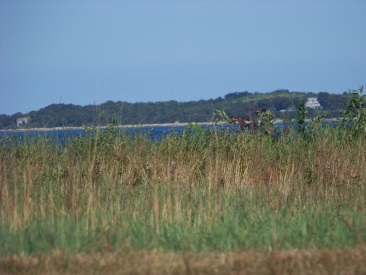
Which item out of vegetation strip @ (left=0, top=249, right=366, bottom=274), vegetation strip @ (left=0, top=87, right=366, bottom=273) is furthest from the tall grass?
vegetation strip @ (left=0, top=249, right=366, bottom=274)

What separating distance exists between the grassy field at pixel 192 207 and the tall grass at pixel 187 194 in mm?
25

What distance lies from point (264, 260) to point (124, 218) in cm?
233

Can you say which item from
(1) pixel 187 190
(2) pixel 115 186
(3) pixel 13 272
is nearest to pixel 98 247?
(3) pixel 13 272

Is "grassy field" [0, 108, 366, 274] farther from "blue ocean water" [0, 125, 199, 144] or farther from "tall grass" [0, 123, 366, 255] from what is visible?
"blue ocean water" [0, 125, 199, 144]

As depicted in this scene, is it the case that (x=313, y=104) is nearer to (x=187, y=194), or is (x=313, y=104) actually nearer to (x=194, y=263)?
(x=187, y=194)

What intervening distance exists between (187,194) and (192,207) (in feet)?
2.40

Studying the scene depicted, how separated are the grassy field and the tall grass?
25 mm

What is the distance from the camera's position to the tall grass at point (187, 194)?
7477mm

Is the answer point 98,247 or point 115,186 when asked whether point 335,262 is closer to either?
point 98,247

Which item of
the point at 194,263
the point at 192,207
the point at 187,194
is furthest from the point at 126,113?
the point at 194,263

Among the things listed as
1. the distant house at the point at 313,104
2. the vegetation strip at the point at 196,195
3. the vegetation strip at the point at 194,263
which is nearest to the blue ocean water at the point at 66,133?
the vegetation strip at the point at 196,195

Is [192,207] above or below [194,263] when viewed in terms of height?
above

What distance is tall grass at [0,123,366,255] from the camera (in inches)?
294

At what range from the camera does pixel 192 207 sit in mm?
9391
